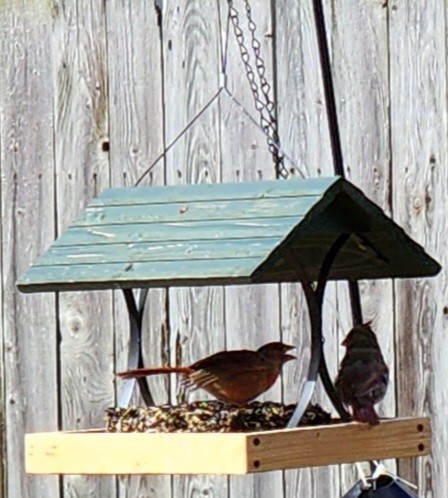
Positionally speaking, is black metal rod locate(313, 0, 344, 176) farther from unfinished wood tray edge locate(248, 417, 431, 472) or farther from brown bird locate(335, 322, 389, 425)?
unfinished wood tray edge locate(248, 417, 431, 472)

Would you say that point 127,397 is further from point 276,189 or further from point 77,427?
point 77,427

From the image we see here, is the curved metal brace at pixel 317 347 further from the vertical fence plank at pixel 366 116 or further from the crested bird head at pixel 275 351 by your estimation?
the vertical fence plank at pixel 366 116

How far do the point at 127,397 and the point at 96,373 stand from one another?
3.10ft

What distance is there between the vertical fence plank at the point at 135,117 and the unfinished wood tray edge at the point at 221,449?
3.32ft

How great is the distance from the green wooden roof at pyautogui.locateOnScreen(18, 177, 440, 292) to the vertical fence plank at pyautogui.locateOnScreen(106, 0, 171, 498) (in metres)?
0.88

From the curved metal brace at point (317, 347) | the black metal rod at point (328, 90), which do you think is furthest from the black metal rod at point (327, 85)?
the curved metal brace at point (317, 347)

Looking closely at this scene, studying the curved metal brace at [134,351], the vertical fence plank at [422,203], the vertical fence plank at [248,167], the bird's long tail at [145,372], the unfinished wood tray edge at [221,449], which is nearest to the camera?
the unfinished wood tray edge at [221,449]

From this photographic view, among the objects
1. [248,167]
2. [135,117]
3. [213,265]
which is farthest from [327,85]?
[135,117]

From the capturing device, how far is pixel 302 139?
378cm

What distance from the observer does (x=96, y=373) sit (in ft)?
12.8

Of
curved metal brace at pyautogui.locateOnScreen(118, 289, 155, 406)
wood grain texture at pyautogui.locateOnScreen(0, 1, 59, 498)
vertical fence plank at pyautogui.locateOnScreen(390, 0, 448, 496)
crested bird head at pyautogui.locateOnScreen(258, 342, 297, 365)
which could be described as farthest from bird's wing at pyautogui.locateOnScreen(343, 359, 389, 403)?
wood grain texture at pyautogui.locateOnScreen(0, 1, 59, 498)

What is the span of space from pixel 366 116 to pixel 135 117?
1.76ft

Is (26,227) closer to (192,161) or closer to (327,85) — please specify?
(192,161)

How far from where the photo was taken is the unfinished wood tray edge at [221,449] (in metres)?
2.60
